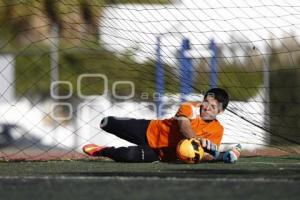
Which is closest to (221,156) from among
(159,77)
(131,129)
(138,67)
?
(131,129)

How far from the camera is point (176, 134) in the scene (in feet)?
30.6

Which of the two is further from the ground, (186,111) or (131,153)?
(186,111)

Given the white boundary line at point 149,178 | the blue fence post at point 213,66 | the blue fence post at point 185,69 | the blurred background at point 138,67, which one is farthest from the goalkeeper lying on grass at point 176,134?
the white boundary line at point 149,178

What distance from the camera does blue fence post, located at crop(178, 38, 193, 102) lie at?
415 inches

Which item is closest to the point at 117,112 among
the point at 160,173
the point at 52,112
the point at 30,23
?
the point at 52,112

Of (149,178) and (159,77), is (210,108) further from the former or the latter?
(149,178)

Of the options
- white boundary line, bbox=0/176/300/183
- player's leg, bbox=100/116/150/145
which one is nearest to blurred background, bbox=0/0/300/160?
player's leg, bbox=100/116/150/145

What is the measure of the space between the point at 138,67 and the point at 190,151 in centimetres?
279

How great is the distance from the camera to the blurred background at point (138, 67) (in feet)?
35.2

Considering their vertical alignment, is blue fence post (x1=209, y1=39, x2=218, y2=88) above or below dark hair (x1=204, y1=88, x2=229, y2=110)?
above

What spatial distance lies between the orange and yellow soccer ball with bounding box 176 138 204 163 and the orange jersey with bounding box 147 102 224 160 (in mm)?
314

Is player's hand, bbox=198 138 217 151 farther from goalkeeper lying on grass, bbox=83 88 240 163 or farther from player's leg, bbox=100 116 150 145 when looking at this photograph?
player's leg, bbox=100 116 150 145

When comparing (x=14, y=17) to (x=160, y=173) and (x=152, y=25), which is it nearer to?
(x=152, y=25)

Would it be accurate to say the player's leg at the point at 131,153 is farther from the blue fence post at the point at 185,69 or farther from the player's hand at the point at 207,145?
the blue fence post at the point at 185,69
